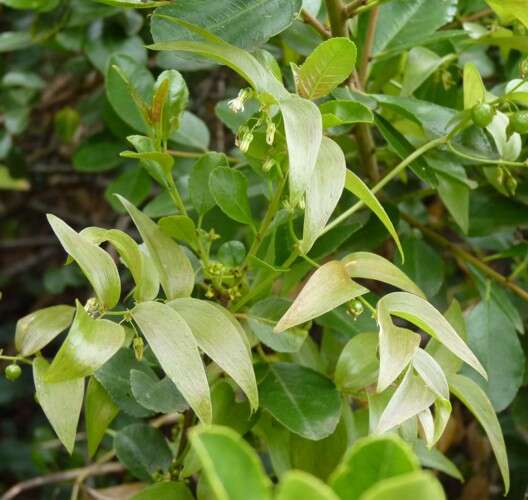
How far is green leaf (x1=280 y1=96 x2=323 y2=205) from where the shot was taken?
0.49 m

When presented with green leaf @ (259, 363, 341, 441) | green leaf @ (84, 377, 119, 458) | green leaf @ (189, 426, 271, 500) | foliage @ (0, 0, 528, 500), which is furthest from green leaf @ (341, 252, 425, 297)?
green leaf @ (189, 426, 271, 500)

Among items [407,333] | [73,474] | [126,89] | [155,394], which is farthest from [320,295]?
[73,474]

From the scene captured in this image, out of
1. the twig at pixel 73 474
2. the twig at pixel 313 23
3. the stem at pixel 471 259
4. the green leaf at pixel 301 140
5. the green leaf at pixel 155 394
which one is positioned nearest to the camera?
the green leaf at pixel 301 140

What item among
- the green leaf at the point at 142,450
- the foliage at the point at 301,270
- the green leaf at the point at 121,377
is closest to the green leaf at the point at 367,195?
the foliage at the point at 301,270

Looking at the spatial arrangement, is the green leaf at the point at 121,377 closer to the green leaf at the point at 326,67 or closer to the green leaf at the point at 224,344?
the green leaf at the point at 224,344

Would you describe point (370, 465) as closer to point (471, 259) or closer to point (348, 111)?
point (348, 111)

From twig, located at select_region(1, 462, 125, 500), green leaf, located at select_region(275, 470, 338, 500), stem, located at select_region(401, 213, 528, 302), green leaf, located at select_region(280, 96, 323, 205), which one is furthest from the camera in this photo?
twig, located at select_region(1, 462, 125, 500)

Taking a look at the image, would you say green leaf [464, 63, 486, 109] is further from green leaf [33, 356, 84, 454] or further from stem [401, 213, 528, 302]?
green leaf [33, 356, 84, 454]

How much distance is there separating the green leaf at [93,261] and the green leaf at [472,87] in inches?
12.9

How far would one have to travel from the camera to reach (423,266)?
0.85 metres

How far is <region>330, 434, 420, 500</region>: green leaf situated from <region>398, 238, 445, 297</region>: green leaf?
0.52 meters

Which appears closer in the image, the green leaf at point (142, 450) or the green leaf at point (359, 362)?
the green leaf at point (359, 362)

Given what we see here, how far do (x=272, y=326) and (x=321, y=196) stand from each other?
0.51ft

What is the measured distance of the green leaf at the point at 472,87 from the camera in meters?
0.65
